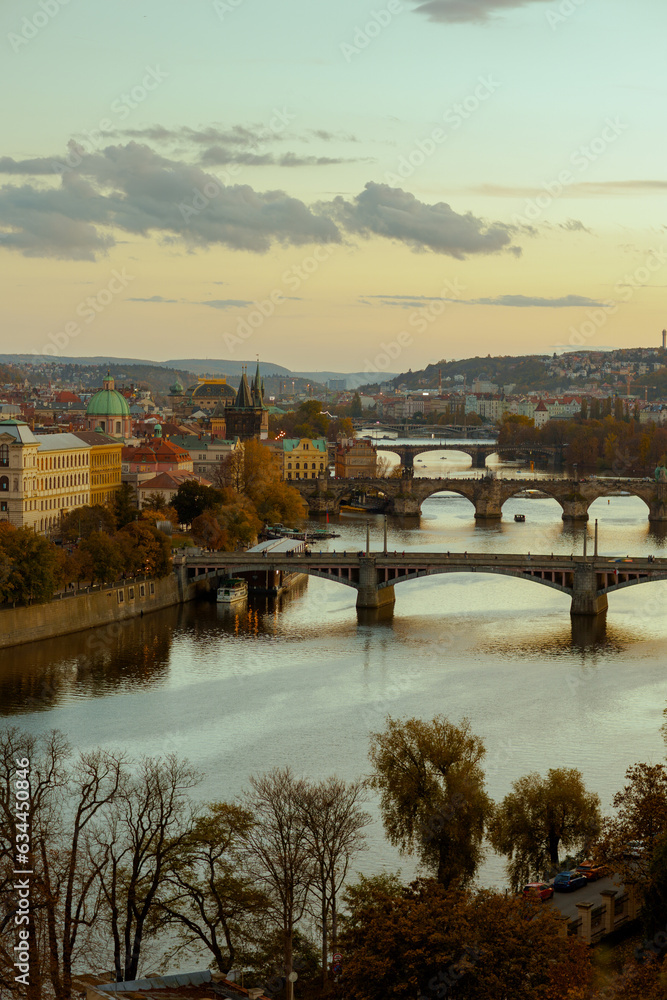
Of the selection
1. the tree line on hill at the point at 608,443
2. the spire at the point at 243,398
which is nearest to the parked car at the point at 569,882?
the spire at the point at 243,398

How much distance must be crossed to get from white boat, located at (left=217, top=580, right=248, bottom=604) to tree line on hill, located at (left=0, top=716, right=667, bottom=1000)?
17.6 metres

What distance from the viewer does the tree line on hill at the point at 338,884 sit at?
13.1 meters

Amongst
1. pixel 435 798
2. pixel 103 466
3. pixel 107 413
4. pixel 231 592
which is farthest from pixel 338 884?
pixel 107 413

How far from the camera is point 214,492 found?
48969mm

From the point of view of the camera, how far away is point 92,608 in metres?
34.9

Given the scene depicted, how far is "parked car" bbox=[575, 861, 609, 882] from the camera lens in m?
17.3

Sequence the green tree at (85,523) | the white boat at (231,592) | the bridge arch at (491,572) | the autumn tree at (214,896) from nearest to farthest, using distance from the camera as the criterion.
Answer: the autumn tree at (214,896) → the bridge arch at (491,572) → the white boat at (231,592) → the green tree at (85,523)

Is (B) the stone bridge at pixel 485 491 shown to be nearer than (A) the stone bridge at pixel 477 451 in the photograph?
Yes

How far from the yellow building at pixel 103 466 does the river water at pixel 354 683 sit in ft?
38.6

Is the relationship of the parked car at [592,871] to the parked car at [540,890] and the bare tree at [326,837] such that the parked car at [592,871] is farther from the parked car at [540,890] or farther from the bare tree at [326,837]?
the bare tree at [326,837]

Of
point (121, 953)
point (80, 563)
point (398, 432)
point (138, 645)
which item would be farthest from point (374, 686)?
point (398, 432)

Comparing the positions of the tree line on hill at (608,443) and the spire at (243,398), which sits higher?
the spire at (243,398)

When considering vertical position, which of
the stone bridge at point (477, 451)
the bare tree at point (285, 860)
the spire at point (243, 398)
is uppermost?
the spire at point (243, 398)

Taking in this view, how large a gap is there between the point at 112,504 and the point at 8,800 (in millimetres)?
30165
